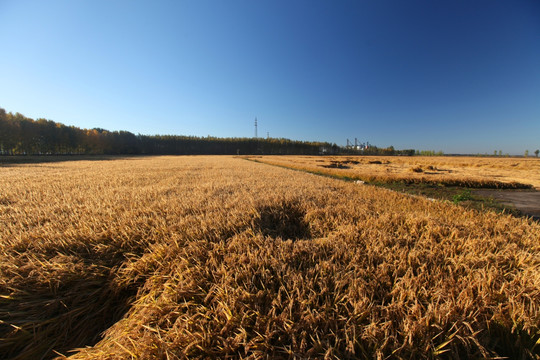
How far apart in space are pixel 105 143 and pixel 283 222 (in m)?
93.5

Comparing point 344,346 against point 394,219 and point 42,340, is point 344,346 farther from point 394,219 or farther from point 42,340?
point 394,219

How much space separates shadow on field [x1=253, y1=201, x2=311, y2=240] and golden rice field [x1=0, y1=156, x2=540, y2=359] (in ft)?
0.34

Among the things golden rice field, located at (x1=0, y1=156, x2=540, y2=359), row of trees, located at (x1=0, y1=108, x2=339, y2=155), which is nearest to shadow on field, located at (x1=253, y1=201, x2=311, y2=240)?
golden rice field, located at (x1=0, y1=156, x2=540, y2=359)

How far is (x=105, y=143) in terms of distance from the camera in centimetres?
7012

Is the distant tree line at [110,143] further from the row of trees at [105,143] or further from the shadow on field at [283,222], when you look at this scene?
the shadow on field at [283,222]

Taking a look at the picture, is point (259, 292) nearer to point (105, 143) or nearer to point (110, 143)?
point (105, 143)

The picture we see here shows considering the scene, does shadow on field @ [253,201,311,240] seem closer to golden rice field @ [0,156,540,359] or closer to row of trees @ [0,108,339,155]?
golden rice field @ [0,156,540,359]

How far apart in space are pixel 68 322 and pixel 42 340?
0.43ft

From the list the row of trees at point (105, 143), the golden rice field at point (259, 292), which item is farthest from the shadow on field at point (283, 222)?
the row of trees at point (105, 143)

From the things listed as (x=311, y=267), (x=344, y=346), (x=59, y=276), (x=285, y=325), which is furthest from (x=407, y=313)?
(x=59, y=276)

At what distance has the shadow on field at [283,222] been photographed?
8.44 ft

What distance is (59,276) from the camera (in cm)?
155

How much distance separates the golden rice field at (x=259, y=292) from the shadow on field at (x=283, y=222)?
4.1 inches

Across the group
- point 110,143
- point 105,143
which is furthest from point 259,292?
point 110,143
